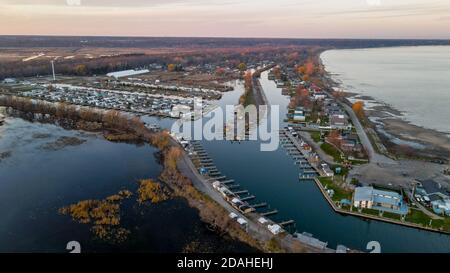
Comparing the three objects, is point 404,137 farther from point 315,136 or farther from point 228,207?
point 228,207

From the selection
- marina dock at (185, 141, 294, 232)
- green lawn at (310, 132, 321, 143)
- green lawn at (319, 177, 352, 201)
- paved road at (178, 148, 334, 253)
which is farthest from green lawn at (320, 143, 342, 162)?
paved road at (178, 148, 334, 253)

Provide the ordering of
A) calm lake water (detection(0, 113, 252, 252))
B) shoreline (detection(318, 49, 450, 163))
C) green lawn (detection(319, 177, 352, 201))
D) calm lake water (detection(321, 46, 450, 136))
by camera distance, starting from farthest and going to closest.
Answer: calm lake water (detection(321, 46, 450, 136))
shoreline (detection(318, 49, 450, 163))
green lawn (detection(319, 177, 352, 201))
calm lake water (detection(0, 113, 252, 252))

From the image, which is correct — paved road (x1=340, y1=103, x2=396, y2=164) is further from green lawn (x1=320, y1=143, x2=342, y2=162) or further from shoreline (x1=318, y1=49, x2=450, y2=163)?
green lawn (x1=320, y1=143, x2=342, y2=162)

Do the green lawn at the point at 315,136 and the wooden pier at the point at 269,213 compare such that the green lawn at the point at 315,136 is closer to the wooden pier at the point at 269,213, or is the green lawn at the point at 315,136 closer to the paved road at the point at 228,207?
the paved road at the point at 228,207

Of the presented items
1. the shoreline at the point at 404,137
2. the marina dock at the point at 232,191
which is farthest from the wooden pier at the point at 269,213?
the shoreline at the point at 404,137

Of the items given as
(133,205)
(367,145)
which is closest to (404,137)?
(367,145)

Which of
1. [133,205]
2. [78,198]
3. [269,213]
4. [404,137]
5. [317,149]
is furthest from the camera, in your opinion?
[404,137]
